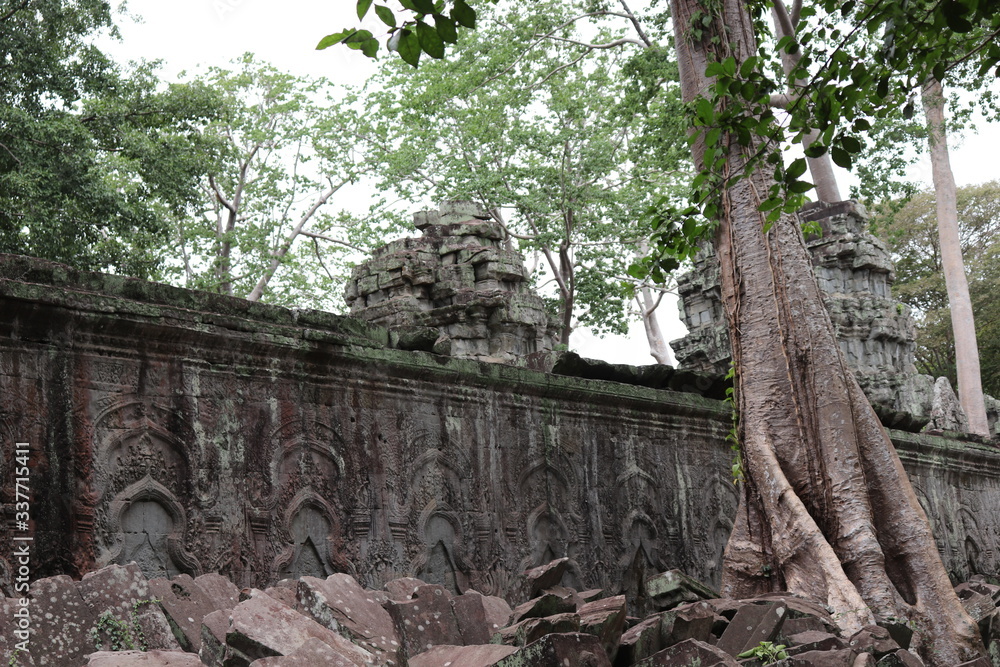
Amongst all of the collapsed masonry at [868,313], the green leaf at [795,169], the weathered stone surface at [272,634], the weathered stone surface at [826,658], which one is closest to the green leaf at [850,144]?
the green leaf at [795,169]

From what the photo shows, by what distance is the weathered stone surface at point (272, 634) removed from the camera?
3.20m

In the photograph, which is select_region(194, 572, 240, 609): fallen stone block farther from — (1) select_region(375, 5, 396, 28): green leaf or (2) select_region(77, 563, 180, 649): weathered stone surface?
(1) select_region(375, 5, 396, 28): green leaf

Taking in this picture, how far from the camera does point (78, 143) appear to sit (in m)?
14.1

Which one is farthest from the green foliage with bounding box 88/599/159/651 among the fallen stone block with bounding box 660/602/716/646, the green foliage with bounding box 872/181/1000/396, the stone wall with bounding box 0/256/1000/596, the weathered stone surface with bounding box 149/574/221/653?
the green foliage with bounding box 872/181/1000/396

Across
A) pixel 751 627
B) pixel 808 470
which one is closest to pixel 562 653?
pixel 751 627

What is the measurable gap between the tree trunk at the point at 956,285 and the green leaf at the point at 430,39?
18705 millimetres

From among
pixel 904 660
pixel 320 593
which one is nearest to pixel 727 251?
pixel 904 660

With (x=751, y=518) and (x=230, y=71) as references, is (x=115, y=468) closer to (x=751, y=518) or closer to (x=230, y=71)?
(x=751, y=518)

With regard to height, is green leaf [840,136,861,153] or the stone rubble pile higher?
green leaf [840,136,861,153]

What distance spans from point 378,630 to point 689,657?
45.7 inches

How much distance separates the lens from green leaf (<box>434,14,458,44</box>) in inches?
132

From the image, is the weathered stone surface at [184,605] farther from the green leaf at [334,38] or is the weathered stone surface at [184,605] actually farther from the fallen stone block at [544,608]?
the green leaf at [334,38]

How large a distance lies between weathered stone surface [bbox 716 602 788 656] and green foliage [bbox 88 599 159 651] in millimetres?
2354

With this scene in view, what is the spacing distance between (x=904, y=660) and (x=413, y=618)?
2.18 m
